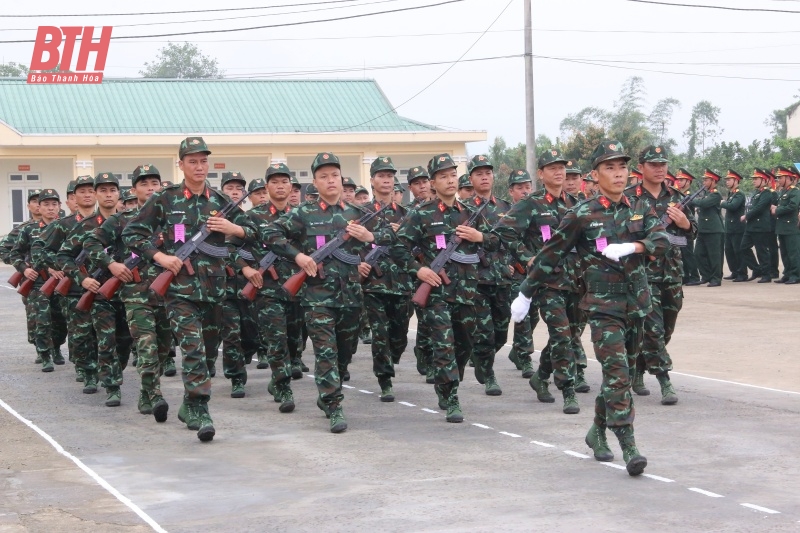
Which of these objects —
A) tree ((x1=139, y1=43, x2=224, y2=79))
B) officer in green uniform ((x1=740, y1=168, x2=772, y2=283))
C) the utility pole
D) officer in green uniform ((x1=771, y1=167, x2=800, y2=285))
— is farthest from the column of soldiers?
tree ((x1=139, y1=43, x2=224, y2=79))

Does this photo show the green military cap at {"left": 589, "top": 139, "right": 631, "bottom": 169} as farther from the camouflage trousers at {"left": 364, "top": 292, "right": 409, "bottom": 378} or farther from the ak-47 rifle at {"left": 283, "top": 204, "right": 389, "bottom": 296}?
the camouflage trousers at {"left": 364, "top": 292, "right": 409, "bottom": 378}

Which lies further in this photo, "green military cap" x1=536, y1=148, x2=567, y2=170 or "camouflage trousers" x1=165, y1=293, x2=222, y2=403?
"green military cap" x1=536, y1=148, x2=567, y2=170

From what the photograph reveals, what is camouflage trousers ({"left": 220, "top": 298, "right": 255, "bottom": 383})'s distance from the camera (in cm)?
1255

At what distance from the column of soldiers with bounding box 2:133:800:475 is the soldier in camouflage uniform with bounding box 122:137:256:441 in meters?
0.01

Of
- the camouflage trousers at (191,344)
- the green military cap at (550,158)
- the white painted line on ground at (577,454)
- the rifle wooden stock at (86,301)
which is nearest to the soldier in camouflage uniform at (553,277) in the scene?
the green military cap at (550,158)

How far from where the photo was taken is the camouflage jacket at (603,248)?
852 cm

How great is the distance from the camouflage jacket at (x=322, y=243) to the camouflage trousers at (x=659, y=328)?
8.60 ft

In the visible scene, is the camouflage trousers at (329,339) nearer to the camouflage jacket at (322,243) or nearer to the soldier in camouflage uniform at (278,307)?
the camouflage jacket at (322,243)

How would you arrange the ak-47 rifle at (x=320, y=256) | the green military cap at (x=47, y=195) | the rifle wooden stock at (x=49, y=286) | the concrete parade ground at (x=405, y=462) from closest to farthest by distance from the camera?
the concrete parade ground at (x=405, y=462) < the ak-47 rifle at (x=320, y=256) < the rifle wooden stock at (x=49, y=286) < the green military cap at (x=47, y=195)

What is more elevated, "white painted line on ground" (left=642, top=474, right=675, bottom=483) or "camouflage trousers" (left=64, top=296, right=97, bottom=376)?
"camouflage trousers" (left=64, top=296, right=97, bottom=376)

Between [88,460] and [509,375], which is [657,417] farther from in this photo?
[88,460]

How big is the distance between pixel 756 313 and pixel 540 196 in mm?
8409

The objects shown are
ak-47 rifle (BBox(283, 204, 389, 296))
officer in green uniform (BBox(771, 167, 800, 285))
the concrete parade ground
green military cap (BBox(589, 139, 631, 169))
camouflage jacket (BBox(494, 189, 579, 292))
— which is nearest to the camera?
the concrete parade ground

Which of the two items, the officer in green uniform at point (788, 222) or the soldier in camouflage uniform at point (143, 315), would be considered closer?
the soldier in camouflage uniform at point (143, 315)
